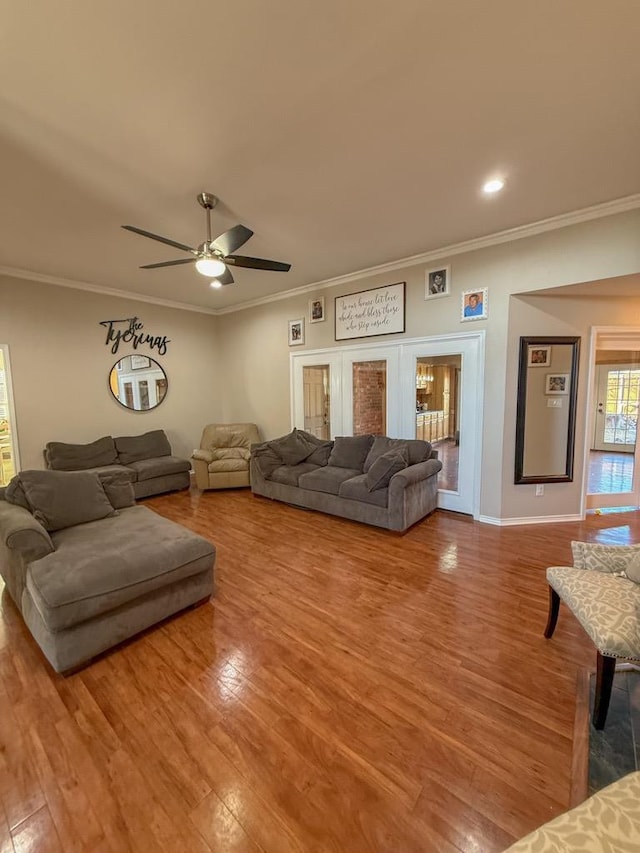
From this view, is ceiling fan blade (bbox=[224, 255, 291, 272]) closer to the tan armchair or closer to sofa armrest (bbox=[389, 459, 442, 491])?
sofa armrest (bbox=[389, 459, 442, 491])

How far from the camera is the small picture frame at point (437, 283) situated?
3816 millimetres

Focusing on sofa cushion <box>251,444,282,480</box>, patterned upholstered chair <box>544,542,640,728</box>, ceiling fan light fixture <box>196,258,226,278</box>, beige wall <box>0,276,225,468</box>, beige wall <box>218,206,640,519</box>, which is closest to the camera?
patterned upholstered chair <box>544,542,640,728</box>

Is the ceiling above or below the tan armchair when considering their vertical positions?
above

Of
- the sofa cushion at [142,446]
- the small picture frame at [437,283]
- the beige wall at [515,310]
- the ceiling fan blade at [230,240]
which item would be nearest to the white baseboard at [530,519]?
the beige wall at [515,310]

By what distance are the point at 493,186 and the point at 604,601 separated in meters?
2.79

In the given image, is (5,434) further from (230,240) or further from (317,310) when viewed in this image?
(317,310)

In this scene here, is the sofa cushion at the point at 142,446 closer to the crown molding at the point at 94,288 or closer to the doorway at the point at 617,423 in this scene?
the crown molding at the point at 94,288

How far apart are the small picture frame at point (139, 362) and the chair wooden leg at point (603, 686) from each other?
5.93 meters

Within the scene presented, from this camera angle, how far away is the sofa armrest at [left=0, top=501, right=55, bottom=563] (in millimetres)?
1963

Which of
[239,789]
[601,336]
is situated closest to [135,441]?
[239,789]

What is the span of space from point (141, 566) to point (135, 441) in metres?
3.61

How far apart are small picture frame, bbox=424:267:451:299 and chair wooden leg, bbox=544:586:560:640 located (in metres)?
3.05

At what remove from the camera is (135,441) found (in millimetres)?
5125

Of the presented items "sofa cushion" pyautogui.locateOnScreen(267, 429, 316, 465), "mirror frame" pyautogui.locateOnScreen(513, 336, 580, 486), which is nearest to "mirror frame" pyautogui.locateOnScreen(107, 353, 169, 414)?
"sofa cushion" pyautogui.locateOnScreen(267, 429, 316, 465)
